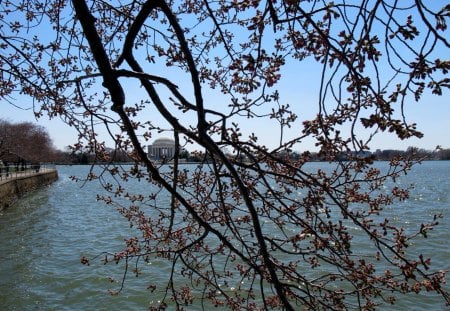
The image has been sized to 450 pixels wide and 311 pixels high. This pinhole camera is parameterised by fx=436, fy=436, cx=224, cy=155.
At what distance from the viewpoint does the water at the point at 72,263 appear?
11.2 meters

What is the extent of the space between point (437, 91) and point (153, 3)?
2406 millimetres

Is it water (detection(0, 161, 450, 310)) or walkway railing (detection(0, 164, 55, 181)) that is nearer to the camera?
water (detection(0, 161, 450, 310))

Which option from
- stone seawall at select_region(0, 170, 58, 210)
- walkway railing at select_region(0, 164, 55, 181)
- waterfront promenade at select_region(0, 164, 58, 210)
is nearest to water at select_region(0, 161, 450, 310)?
stone seawall at select_region(0, 170, 58, 210)

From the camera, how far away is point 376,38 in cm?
234

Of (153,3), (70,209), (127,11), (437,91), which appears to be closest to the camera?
(437,91)

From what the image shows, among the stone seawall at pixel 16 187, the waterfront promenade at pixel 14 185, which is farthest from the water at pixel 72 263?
the waterfront promenade at pixel 14 185

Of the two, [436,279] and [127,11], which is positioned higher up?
[127,11]

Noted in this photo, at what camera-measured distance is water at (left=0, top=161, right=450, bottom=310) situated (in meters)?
Answer: 11.2

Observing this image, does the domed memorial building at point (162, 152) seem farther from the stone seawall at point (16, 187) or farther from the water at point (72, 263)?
the stone seawall at point (16, 187)

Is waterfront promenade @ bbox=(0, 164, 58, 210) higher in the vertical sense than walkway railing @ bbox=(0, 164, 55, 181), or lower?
lower

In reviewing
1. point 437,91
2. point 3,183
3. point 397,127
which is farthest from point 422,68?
point 3,183

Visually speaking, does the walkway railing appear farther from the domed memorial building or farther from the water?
the domed memorial building

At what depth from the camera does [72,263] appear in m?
15.0

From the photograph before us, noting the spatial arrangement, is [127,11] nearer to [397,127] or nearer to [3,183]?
[397,127]
